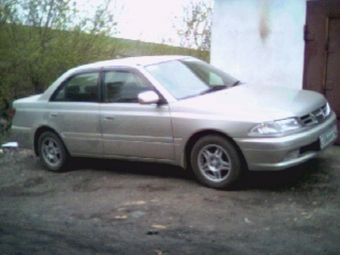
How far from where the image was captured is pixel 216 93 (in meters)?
7.30

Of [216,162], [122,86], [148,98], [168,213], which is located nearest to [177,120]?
[148,98]

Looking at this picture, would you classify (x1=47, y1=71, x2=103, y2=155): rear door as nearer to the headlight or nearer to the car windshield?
the car windshield

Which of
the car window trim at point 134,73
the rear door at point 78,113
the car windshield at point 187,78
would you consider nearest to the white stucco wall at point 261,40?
the car windshield at point 187,78

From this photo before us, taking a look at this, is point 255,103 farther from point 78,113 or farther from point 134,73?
point 78,113

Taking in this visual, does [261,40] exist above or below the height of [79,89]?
above

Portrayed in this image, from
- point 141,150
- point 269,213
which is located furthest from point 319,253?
point 141,150

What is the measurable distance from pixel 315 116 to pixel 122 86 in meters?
2.64

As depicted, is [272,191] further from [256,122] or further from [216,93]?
[216,93]

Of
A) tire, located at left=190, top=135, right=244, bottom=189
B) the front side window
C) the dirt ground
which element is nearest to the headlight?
tire, located at left=190, top=135, right=244, bottom=189

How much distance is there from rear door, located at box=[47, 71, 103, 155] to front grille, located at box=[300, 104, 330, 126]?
2898 mm

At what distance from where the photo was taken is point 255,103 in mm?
6746

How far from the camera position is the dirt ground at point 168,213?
5133 mm

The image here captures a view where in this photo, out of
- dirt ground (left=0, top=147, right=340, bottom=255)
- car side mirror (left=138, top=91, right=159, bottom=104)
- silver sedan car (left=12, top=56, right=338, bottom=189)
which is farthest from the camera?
car side mirror (left=138, top=91, right=159, bottom=104)

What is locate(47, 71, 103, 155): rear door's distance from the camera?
26.1 feet
